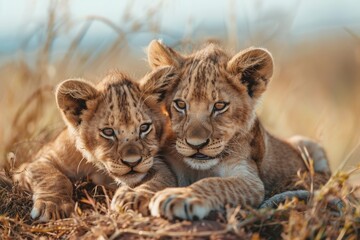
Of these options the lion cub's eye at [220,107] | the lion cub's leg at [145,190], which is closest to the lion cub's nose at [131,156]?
the lion cub's leg at [145,190]

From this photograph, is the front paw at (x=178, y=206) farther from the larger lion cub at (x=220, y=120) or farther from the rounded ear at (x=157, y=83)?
the rounded ear at (x=157, y=83)

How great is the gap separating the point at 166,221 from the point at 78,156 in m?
1.65

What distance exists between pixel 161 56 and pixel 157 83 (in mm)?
376

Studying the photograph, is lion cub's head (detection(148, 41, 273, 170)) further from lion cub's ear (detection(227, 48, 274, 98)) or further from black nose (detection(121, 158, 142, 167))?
black nose (detection(121, 158, 142, 167))

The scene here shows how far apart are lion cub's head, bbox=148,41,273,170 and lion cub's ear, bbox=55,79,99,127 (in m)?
0.51

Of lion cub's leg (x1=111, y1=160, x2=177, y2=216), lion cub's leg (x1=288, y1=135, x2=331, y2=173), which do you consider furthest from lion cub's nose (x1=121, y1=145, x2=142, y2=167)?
lion cub's leg (x1=288, y1=135, x2=331, y2=173)

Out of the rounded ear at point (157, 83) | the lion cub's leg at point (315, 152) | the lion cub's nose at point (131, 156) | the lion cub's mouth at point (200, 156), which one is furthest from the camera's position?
the lion cub's leg at point (315, 152)

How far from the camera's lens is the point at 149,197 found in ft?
15.6

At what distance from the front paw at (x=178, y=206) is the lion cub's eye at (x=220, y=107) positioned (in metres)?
1.08

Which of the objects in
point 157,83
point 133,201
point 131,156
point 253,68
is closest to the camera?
point 133,201

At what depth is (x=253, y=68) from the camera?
18.8 ft

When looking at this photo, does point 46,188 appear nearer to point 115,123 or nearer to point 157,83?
point 115,123

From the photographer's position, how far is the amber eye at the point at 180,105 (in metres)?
5.42

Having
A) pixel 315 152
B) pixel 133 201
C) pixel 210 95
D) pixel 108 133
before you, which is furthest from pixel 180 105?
pixel 315 152
